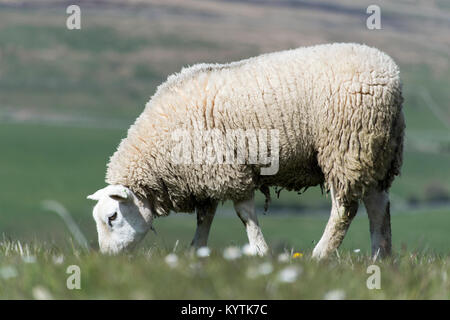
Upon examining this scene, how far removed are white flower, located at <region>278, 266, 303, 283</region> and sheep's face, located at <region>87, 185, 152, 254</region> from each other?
281 cm

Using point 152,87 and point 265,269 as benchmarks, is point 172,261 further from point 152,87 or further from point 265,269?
point 152,87

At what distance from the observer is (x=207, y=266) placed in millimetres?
5184

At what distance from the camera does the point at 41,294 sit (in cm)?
494

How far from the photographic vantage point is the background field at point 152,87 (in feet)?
127

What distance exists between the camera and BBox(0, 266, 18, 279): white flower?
17.5 ft

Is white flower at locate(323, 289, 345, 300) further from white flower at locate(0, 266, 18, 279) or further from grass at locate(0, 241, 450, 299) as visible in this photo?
white flower at locate(0, 266, 18, 279)

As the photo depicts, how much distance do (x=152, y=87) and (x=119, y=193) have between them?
79.0 meters

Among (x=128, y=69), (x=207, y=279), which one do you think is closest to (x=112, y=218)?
(x=207, y=279)
